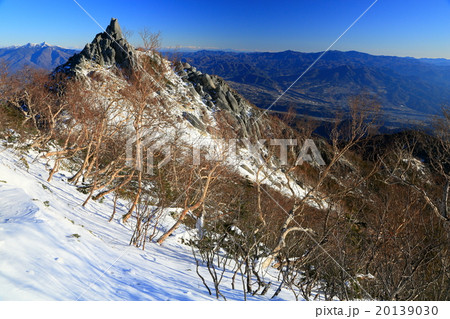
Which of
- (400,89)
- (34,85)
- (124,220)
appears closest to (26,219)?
(124,220)

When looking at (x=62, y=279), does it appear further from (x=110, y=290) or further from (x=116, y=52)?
(x=116, y=52)

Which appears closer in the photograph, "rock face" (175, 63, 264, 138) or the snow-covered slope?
the snow-covered slope

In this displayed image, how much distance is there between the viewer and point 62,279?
367 centimetres

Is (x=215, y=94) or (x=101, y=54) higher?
(x=101, y=54)

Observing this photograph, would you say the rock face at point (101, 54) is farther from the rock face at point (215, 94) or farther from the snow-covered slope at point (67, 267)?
the snow-covered slope at point (67, 267)
